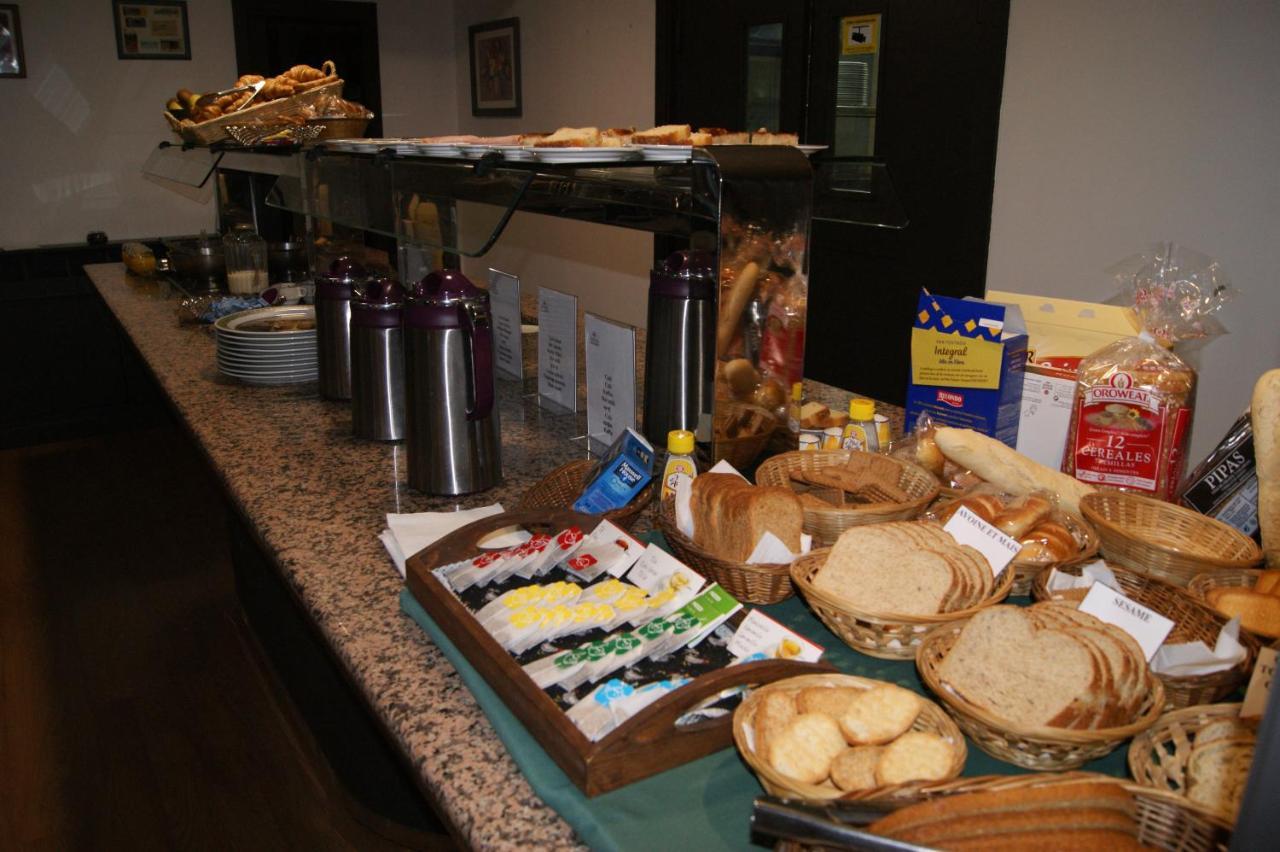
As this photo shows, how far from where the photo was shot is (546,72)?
209 inches

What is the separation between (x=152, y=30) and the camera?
498 cm

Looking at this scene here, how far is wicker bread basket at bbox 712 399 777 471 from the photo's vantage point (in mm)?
1405

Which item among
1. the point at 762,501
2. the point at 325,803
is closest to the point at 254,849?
the point at 325,803

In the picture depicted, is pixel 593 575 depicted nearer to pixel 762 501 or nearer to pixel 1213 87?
pixel 762 501

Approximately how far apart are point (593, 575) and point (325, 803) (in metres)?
1.34

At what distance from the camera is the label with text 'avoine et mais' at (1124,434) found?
1281 millimetres

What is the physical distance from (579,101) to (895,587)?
450 centimetres

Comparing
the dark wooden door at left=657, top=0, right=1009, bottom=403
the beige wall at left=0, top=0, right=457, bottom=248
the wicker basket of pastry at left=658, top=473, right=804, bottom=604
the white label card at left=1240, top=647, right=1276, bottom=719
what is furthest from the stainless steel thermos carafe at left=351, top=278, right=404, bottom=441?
the beige wall at left=0, top=0, right=457, bottom=248

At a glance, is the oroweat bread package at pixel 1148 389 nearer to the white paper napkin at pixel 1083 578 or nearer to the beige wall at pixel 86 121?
the white paper napkin at pixel 1083 578

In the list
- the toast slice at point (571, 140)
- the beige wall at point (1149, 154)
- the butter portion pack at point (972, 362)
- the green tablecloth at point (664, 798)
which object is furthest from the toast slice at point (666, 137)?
the beige wall at point (1149, 154)

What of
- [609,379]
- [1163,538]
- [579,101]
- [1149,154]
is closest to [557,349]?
[609,379]

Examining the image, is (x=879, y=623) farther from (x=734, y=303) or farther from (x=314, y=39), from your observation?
(x=314, y=39)

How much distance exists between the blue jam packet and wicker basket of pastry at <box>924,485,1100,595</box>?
0.38 meters

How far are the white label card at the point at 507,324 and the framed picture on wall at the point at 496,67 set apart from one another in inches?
152
